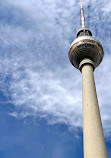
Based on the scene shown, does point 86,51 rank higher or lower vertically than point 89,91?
higher

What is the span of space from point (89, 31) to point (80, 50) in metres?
12.8

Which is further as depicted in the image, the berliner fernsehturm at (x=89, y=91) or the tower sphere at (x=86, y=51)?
the tower sphere at (x=86, y=51)

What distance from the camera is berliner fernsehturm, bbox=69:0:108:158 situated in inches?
1323

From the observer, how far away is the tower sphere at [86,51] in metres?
53.5

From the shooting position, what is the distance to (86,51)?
175 ft

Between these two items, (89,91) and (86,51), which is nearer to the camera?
(89,91)

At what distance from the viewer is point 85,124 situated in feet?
122

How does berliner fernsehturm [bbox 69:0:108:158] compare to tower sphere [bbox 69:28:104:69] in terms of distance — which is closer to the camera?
berliner fernsehturm [bbox 69:0:108:158]

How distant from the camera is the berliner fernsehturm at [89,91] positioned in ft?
110

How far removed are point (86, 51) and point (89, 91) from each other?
52.9 feet

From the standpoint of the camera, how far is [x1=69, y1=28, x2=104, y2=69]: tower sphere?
53.5 m

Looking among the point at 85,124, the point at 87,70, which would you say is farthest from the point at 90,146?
the point at 87,70

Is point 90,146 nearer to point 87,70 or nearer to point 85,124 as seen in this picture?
point 85,124

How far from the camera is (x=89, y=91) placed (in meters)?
42.0
